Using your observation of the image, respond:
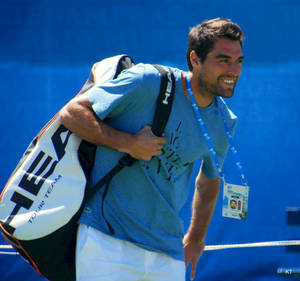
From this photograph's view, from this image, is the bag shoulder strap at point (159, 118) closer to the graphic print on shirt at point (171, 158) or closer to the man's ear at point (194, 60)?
the graphic print on shirt at point (171, 158)

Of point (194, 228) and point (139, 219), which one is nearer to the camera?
point (139, 219)

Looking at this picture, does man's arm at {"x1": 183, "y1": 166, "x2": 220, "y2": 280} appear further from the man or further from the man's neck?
the man's neck

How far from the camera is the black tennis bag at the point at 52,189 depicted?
247 cm

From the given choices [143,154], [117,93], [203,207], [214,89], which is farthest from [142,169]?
[203,207]

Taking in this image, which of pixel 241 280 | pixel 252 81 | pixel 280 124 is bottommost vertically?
pixel 241 280

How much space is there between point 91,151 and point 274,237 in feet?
6.55

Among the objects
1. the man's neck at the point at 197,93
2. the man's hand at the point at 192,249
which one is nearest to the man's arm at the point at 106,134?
the man's neck at the point at 197,93

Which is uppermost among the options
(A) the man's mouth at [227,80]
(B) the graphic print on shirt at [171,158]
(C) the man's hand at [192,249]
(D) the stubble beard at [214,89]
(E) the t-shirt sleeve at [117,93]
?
(A) the man's mouth at [227,80]

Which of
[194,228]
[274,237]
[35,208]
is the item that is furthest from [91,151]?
[274,237]

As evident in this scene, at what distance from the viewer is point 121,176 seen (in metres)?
2.51

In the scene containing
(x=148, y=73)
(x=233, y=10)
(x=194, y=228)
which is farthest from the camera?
(x=233, y=10)

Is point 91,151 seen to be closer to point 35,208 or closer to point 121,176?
point 121,176

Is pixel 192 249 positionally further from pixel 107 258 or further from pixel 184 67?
pixel 184 67

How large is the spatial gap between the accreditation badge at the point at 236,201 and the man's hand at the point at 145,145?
0.49 m
